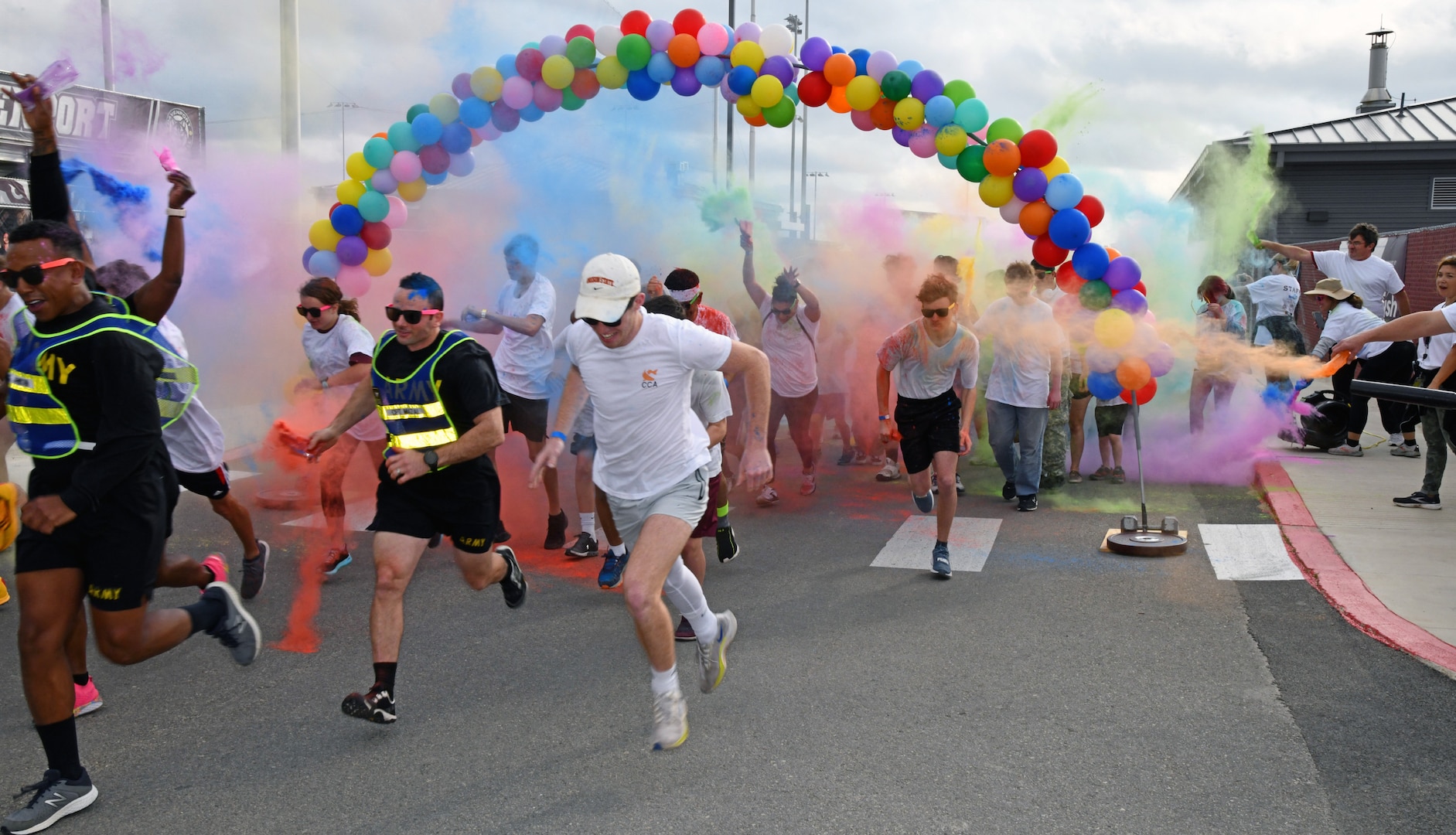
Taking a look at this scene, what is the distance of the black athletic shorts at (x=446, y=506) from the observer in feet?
13.9

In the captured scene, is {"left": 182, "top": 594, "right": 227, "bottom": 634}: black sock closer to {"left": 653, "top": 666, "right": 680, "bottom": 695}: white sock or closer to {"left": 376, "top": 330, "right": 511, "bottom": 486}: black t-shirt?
{"left": 376, "top": 330, "right": 511, "bottom": 486}: black t-shirt

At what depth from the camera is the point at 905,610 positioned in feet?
18.4

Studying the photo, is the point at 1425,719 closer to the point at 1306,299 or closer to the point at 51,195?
the point at 51,195

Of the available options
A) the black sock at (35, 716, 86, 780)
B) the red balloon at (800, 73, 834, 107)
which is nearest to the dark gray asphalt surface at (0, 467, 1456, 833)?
the black sock at (35, 716, 86, 780)

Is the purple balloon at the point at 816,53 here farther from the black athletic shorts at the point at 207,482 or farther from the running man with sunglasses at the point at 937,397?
the black athletic shorts at the point at 207,482

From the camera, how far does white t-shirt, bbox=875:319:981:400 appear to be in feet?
21.3

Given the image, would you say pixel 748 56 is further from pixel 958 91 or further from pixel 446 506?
pixel 446 506

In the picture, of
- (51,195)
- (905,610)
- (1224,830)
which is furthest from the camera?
(905,610)

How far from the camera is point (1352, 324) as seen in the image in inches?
372

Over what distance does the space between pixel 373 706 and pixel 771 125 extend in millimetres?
5799

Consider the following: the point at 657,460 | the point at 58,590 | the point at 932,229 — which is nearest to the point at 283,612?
the point at 58,590

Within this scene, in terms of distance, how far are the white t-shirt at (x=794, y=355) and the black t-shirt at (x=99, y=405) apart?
588cm

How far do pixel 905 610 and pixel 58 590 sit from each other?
3.78 m

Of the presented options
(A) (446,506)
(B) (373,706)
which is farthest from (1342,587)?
(B) (373,706)
